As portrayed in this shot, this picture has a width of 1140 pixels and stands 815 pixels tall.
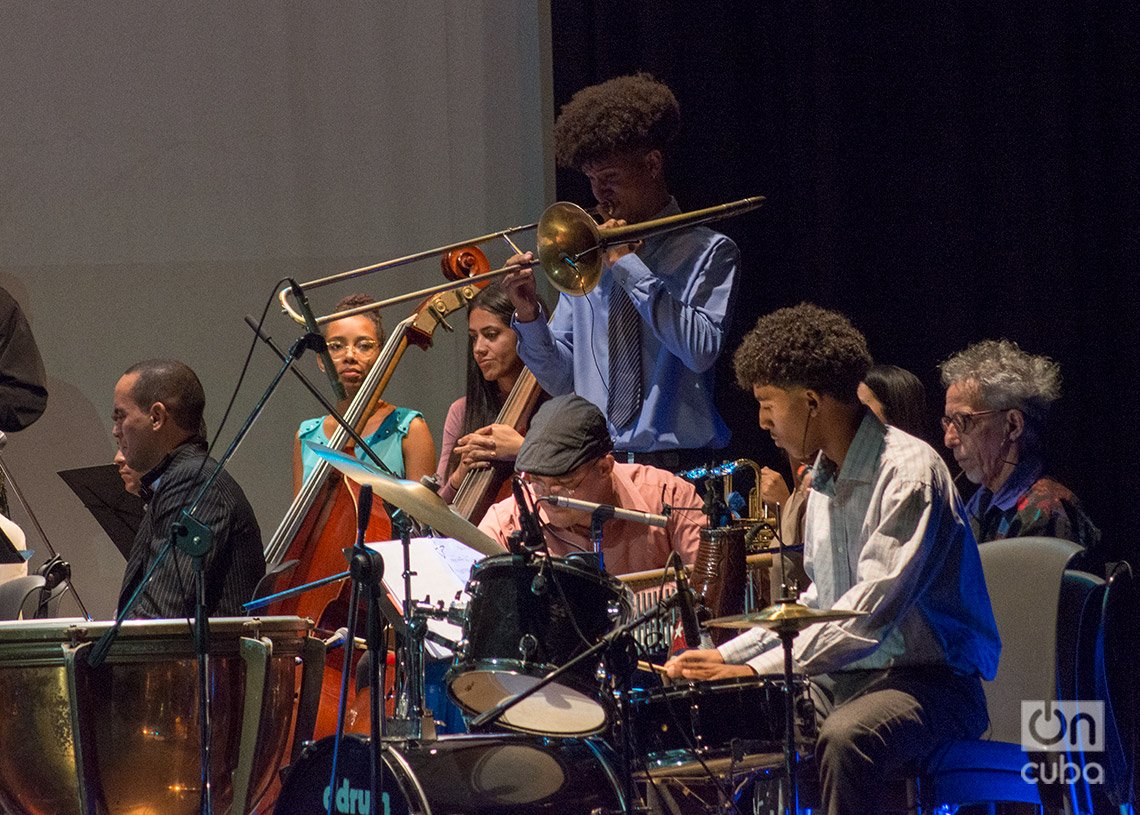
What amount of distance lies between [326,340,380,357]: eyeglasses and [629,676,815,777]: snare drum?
2716 mm

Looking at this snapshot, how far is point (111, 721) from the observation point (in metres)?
3.05

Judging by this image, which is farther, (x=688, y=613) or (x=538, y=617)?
(x=538, y=617)

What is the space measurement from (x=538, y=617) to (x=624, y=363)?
1441mm

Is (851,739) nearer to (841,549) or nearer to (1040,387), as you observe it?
(841,549)

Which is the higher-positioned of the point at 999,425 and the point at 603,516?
the point at 999,425

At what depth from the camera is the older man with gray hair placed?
388 cm

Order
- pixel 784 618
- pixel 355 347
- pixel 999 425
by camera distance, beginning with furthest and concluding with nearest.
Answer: pixel 355 347 < pixel 999 425 < pixel 784 618

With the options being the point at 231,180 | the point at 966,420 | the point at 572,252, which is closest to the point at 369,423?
the point at 572,252

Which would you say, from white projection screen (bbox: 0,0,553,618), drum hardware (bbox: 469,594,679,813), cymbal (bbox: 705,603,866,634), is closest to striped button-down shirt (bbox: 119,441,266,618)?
drum hardware (bbox: 469,594,679,813)

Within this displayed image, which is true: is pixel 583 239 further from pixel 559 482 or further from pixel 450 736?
pixel 450 736

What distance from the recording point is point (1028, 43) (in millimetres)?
4625

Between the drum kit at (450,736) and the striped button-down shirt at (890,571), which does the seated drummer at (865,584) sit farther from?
the drum kit at (450,736)

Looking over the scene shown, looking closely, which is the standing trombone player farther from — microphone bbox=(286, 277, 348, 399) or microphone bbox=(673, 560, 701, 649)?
microphone bbox=(673, 560, 701, 649)

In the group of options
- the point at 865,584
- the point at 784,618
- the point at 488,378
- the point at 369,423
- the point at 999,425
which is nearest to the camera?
the point at 784,618
